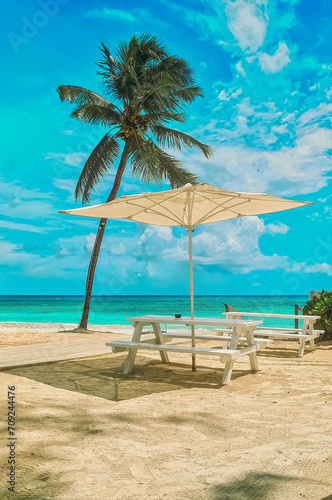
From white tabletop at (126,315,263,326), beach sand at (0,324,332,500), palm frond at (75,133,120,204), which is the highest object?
palm frond at (75,133,120,204)

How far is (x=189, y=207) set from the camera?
17.0 feet

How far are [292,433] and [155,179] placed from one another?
10546 mm

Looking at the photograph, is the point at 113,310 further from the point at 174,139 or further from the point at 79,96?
the point at 79,96

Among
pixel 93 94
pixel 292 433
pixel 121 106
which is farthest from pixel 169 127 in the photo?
pixel 292 433

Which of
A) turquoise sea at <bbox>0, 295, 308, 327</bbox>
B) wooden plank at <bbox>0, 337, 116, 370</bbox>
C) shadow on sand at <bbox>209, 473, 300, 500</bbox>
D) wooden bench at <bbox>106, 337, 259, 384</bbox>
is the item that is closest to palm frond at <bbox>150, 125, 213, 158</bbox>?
wooden plank at <bbox>0, 337, 116, 370</bbox>

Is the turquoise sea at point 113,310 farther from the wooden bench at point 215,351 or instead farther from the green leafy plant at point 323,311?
the wooden bench at point 215,351

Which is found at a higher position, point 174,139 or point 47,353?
point 174,139

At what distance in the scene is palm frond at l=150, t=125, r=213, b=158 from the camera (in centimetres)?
1370

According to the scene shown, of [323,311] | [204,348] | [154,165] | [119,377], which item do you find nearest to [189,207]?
[204,348]

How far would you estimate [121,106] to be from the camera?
13.7m

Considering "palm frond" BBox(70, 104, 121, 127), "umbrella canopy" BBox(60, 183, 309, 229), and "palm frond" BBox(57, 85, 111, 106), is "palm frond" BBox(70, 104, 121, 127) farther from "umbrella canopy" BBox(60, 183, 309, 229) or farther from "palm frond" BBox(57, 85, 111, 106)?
"umbrella canopy" BBox(60, 183, 309, 229)

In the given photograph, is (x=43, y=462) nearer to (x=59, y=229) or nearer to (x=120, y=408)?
(x=120, y=408)

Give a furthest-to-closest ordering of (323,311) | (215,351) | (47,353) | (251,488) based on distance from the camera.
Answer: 1. (323,311)
2. (47,353)
3. (215,351)
4. (251,488)

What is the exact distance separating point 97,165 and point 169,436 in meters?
11.4
